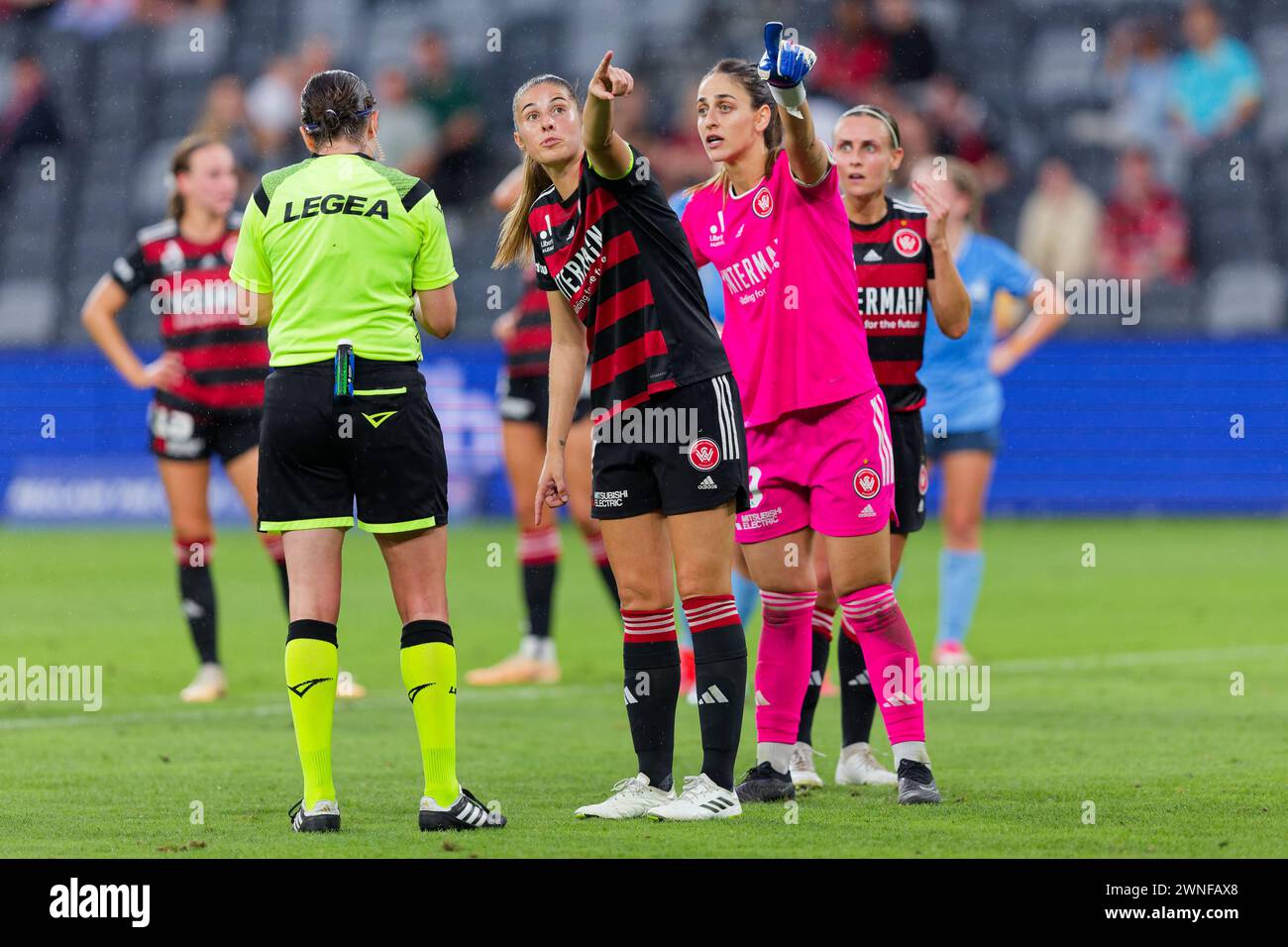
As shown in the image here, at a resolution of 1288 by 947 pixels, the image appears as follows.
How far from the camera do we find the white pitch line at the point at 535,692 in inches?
341

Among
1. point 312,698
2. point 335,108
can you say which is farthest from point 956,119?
point 312,698

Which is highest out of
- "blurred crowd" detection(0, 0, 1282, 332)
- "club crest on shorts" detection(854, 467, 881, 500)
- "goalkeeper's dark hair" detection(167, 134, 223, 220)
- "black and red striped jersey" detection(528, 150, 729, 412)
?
"blurred crowd" detection(0, 0, 1282, 332)

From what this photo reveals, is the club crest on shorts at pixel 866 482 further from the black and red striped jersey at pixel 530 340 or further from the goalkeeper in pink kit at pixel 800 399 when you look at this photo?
the black and red striped jersey at pixel 530 340

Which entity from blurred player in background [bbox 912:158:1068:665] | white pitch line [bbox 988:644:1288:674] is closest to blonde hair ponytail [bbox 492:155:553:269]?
blurred player in background [bbox 912:158:1068:665]

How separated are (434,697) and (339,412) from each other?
922 mm

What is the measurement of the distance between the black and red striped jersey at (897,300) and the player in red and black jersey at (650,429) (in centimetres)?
115

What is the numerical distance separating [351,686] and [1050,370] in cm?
1098

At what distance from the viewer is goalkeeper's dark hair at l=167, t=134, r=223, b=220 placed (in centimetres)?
968

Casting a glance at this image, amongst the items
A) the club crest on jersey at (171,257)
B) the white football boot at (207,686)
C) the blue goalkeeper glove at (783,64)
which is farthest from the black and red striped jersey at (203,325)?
the blue goalkeeper glove at (783,64)

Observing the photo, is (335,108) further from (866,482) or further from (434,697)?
(866,482)

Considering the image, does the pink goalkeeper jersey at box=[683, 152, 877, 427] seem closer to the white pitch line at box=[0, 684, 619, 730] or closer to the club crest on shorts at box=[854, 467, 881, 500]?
the club crest on shorts at box=[854, 467, 881, 500]

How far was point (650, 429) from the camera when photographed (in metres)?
6.07

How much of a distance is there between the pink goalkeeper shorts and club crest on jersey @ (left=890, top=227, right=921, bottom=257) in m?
0.73
